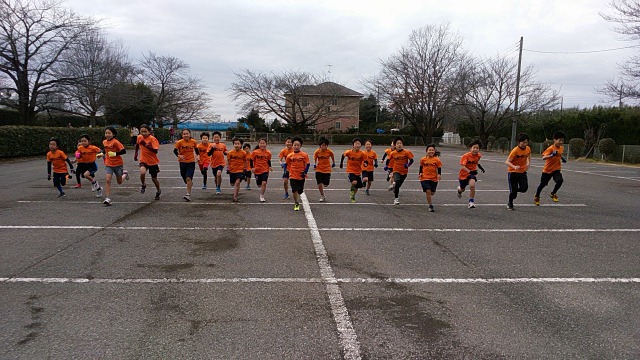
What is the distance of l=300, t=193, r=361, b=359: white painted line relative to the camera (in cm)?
328

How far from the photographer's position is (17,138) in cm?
2091

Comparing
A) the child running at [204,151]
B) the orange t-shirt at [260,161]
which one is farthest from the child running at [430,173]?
the child running at [204,151]

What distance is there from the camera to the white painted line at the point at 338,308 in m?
3.28

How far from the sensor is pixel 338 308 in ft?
13.2

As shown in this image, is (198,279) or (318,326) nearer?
(318,326)

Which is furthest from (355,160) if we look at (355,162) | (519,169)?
(519,169)

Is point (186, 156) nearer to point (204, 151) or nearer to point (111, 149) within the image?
point (111, 149)

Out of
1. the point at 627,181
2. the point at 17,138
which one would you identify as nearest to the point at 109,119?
the point at 17,138

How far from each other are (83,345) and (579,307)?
14.7 ft

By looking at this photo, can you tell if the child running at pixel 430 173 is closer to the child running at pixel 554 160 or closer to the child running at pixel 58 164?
the child running at pixel 554 160

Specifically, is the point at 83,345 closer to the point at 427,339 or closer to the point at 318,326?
the point at 318,326

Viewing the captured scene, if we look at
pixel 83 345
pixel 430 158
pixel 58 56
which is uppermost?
pixel 58 56

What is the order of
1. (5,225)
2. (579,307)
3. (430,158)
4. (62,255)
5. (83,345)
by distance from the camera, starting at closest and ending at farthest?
(83,345), (579,307), (62,255), (5,225), (430,158)

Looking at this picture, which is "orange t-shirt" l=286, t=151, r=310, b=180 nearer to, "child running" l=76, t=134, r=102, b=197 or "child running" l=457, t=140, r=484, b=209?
"child running" l=457, t=140, r=484, b=209
